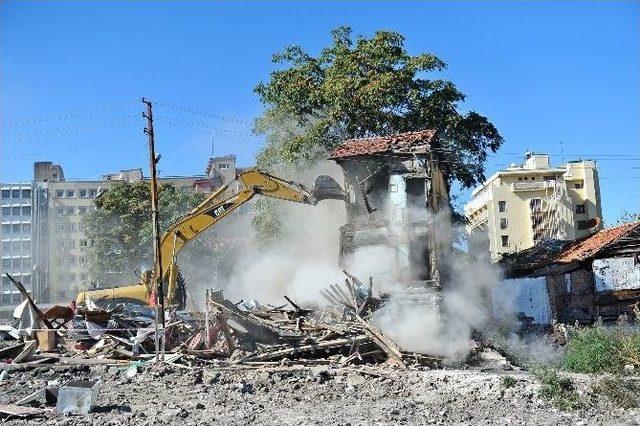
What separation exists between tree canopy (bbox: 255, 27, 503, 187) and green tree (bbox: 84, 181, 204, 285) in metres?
20.7

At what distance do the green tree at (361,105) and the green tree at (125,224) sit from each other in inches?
809

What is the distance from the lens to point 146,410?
10727 millimetres

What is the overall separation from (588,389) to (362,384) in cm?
405

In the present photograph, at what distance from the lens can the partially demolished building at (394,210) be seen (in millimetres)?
19172

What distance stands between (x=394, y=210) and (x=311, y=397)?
9.46 metres

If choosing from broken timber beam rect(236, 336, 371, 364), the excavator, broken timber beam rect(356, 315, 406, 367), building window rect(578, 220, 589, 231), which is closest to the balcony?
building window rect(578, 220, 589, 231)

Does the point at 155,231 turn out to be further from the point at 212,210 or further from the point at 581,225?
the point at 581,225

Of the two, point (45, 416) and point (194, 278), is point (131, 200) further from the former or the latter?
point (45, 416)

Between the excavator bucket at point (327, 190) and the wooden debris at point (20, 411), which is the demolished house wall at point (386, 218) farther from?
the wooden debris at point (20, 411)

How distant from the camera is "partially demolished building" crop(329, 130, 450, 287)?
19.2 metres

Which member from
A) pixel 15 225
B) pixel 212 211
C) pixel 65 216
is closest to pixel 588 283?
pixel 212 211

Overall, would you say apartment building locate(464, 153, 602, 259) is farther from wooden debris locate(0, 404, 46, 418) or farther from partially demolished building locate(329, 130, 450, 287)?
wooden debris locate(0, 404, 46, 418)

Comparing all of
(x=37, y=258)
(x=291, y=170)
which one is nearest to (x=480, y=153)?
(x=291, y=170)

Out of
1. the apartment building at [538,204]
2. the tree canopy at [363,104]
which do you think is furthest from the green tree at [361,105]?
the apartment building at [538,204]
